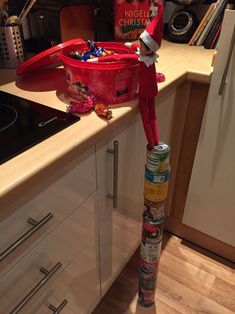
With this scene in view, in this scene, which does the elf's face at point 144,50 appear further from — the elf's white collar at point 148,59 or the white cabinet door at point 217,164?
the white cabinet door at point 217,164

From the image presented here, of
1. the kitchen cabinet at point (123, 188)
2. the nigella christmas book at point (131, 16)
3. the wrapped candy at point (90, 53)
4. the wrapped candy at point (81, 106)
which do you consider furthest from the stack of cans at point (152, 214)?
the nigella christmas book at point (131, 16)

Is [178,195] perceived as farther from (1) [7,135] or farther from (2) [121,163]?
(1) [7,135]

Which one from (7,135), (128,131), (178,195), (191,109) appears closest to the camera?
(7,135)

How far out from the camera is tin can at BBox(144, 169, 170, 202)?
0.80 m

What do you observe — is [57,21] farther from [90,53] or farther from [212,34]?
[212,34]

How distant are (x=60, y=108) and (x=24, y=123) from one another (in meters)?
0.12

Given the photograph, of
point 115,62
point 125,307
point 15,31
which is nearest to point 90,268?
point 125,307

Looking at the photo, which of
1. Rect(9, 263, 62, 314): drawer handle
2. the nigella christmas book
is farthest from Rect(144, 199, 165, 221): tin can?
the nigella christmas book

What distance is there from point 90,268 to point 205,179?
617mm

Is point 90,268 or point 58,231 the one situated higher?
point 58,231

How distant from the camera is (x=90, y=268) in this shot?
3.01 feet

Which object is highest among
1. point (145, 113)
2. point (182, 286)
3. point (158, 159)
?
point (145, 113)

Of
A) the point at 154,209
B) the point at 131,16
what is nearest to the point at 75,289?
the point at 154,209

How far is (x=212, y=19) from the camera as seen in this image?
1.18 metres
